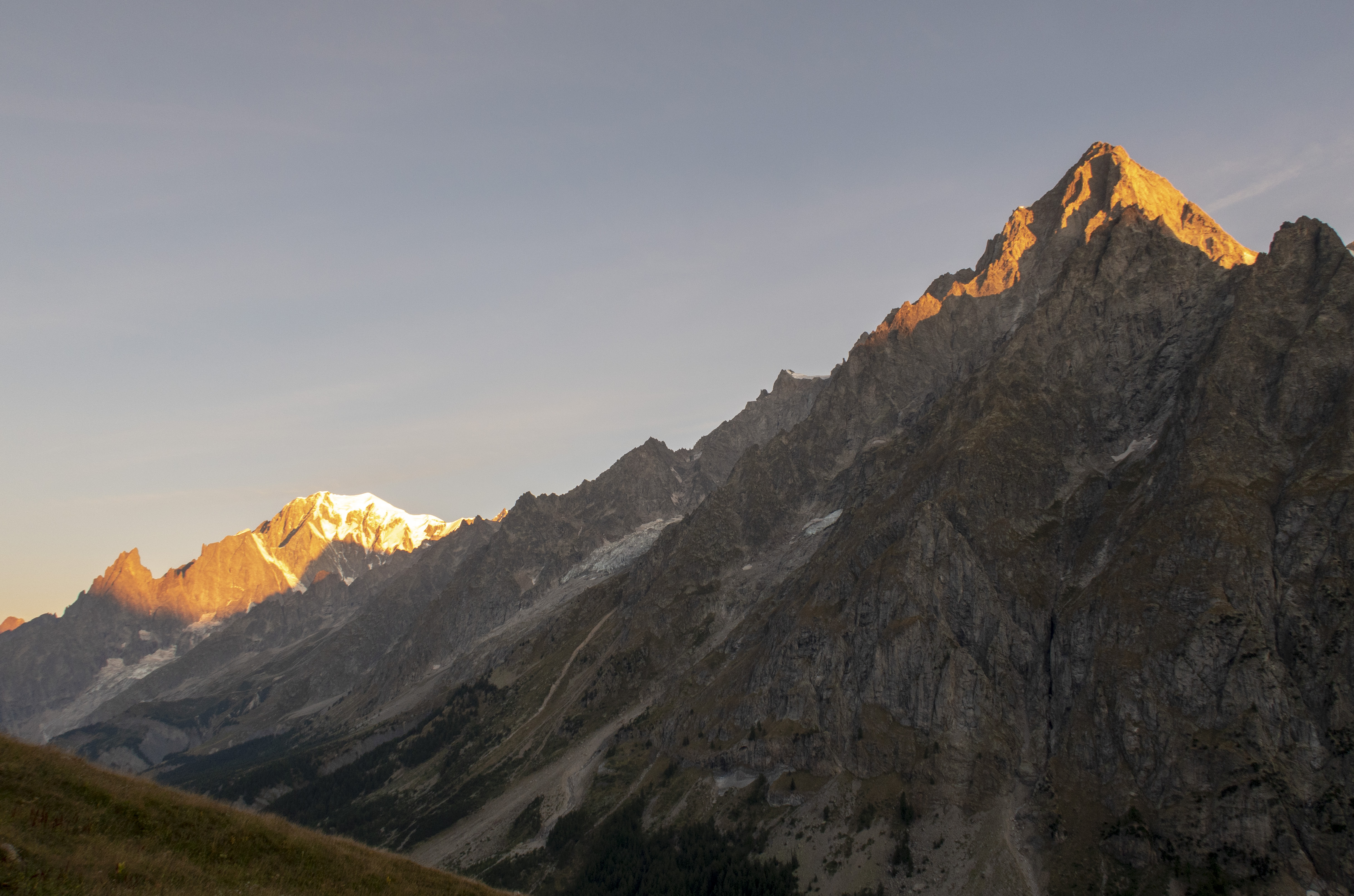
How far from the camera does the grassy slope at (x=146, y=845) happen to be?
29656 millimetres

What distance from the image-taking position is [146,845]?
116 feet

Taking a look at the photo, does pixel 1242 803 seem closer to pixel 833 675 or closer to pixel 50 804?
pixel 833 675

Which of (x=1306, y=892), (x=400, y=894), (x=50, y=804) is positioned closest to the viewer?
(x=50, y=804)

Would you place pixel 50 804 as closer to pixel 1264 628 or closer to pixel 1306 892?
pixel 1306 892

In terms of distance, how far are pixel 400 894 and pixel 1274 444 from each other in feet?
658

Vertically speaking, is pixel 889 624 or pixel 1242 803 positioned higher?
pixel 889 624

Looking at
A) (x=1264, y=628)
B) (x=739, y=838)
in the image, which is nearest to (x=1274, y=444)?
(x=1264, y=628)

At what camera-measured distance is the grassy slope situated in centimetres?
2966

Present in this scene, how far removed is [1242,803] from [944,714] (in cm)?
5719

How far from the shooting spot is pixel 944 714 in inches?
6713

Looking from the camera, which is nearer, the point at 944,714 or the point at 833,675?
the point at 944,714

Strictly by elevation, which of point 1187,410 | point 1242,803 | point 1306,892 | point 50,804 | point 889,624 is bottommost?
point 1306,892

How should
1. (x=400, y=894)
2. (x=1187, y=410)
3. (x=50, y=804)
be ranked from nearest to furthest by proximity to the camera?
(x=50, y=804), (x=400, y=894), (x=1187, y=410)

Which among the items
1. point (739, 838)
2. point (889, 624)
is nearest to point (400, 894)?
point (739, 838)
